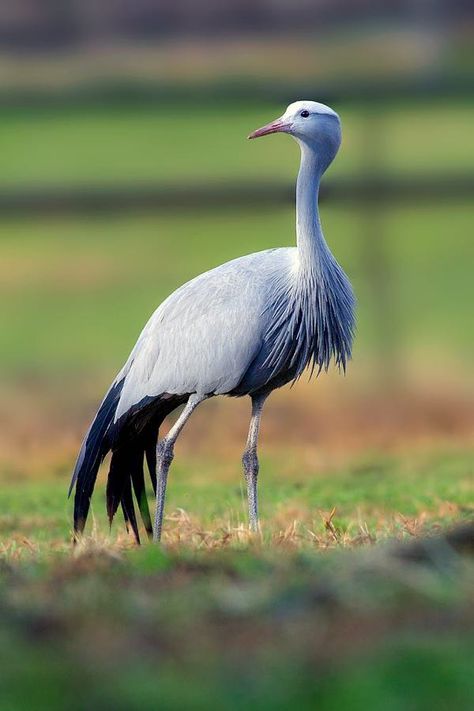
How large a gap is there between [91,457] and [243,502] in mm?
1485

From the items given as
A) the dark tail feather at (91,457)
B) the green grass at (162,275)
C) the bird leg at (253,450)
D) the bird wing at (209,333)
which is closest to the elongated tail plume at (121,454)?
the dark tail feather at (91,457)

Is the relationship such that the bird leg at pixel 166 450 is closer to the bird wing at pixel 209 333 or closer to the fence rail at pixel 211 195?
the bird wing at pixel 209 333

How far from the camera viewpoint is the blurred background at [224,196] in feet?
37.8

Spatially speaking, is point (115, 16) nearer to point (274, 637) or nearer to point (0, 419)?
point (0, 419)

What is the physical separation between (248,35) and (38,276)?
17.4m

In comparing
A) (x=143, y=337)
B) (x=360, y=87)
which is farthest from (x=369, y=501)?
(x=360, y=87)

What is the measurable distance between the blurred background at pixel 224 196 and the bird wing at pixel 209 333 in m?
3.03

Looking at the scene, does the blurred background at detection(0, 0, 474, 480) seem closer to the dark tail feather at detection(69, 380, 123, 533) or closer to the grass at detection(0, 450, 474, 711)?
the dark tail feather at detection(69, 380, 123, 533)

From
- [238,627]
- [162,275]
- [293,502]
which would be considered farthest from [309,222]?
[162,275]

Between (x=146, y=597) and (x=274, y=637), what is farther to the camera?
(x=146, y=597)

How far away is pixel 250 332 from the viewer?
690 centimetres

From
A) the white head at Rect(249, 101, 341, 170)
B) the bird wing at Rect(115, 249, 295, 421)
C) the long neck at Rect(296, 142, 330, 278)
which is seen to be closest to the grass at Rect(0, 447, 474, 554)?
the bird wing at Rect(115, 249, 295, 421)

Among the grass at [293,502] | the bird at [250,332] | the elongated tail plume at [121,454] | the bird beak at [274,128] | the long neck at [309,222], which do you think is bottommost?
the grass at [293,502]

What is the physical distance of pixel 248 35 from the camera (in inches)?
1427
